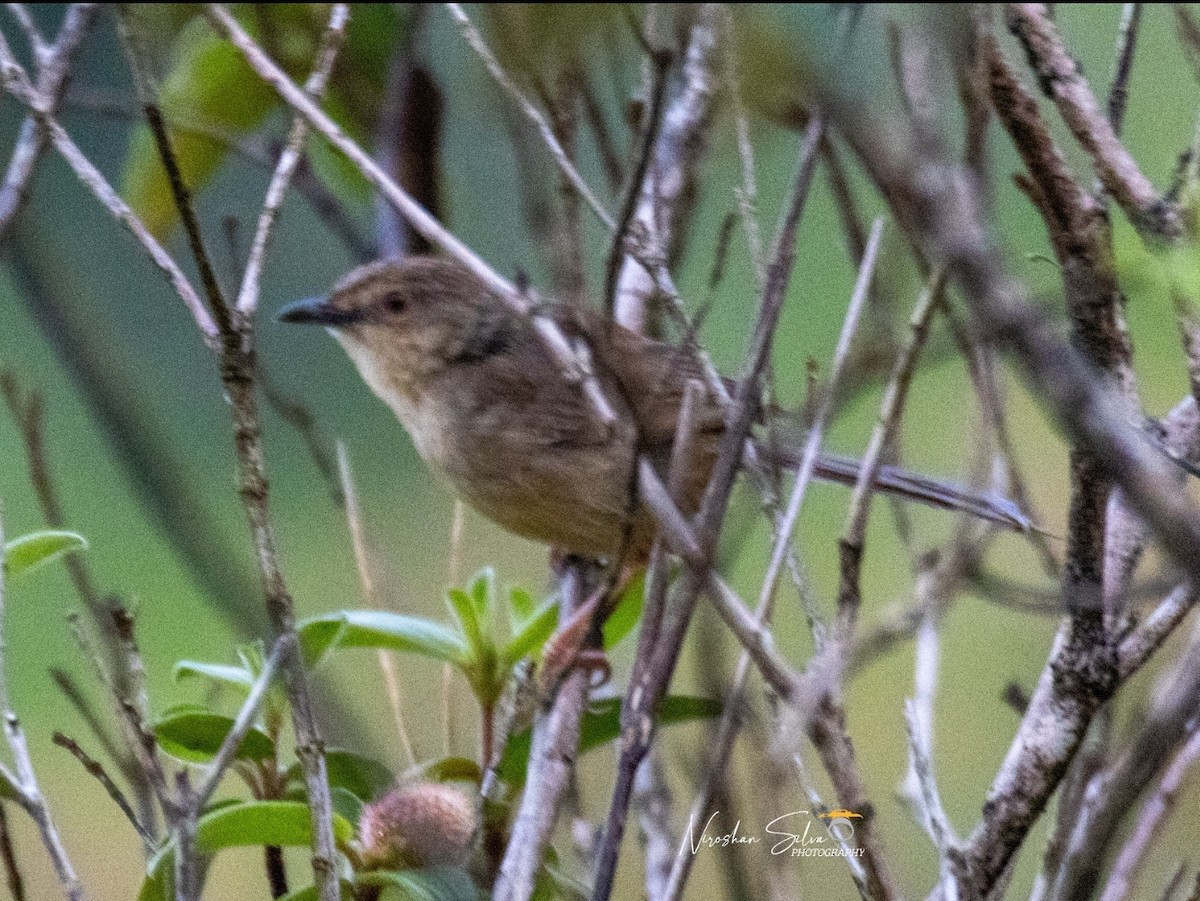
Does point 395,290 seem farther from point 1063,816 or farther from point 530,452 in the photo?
point 1063,816

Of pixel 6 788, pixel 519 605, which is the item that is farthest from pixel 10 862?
pixel 519 605

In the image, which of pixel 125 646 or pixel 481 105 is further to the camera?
pixel 481 105

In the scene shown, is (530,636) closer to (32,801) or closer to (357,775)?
(357,775)

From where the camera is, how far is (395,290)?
2.74m

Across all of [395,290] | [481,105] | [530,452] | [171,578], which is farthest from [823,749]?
[171,578]

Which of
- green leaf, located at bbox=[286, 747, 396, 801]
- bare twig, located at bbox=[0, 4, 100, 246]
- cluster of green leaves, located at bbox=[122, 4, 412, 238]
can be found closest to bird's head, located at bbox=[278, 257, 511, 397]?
cluster of green leaves, located at bbox=[122, 4, 412, 238]

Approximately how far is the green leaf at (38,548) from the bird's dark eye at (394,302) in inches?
52.4

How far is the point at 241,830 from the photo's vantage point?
1.29m

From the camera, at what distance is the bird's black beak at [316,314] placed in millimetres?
2650

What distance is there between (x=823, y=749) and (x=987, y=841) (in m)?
0.19

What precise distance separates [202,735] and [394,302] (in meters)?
1.46

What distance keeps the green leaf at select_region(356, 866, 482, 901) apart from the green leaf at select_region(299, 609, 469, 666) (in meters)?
0.28

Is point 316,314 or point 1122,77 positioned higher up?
point 1122,77

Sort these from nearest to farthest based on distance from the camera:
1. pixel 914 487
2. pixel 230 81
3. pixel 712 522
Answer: pixel 712 522, pixel 914 487, pixel 230 81
